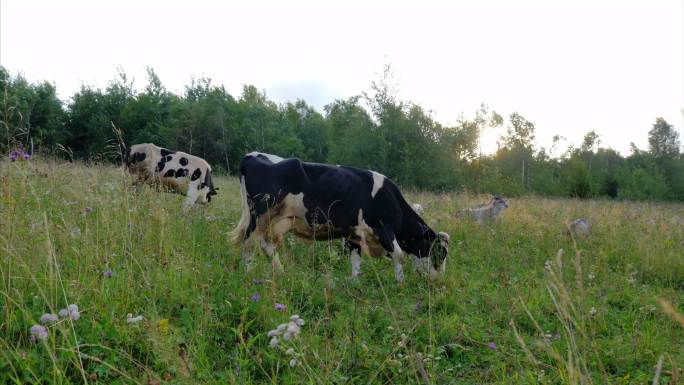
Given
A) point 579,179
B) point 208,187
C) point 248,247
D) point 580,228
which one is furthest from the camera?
point 579,179

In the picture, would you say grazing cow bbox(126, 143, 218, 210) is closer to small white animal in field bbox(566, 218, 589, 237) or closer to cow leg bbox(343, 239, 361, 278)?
cow leg bbox(343, 239, 361, 278)

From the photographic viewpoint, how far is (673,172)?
43.7 metres

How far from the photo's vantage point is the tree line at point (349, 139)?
2266 centimetres

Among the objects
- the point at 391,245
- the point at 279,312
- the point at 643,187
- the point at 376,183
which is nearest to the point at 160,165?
the point at 376,183

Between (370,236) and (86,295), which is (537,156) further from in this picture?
(86,295)

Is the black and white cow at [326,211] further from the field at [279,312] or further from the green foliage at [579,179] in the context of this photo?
the green foliage at [579,179]

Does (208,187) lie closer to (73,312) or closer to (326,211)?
(326,211)

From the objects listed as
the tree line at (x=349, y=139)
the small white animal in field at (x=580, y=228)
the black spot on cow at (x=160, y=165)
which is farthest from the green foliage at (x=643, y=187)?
the black spot on cow at (x=160, y=165)

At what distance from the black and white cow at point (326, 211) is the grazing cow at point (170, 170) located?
403cm

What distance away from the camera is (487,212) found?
927 cm

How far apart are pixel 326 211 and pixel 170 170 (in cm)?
554

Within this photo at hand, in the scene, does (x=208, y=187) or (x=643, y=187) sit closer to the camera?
(x=208, y=187)

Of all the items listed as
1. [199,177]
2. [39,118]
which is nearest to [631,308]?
[199,177]

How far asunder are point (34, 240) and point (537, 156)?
55.9 meters
